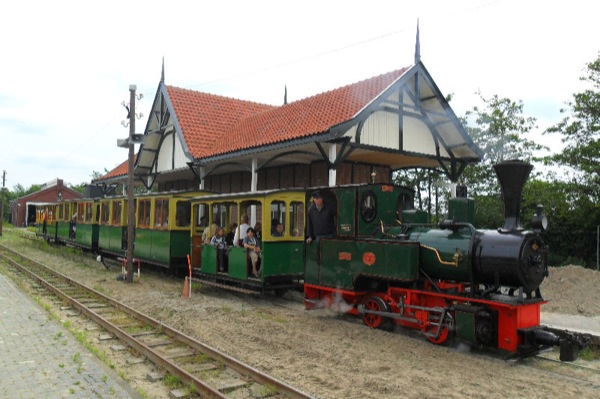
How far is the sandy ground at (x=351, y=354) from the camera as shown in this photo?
527 cm

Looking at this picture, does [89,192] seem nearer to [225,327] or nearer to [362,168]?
[362,168]

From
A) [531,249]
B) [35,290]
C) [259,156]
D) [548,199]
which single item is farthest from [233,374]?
[548,199]

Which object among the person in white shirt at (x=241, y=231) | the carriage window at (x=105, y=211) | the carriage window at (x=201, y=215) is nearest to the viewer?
the person in white shirt at (x=241, y=231)

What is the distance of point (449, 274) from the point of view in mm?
6988

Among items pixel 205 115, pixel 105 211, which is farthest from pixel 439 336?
pixel 205 115

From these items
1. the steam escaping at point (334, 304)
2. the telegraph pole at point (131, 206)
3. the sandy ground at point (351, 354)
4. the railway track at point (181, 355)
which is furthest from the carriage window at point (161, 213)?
the steam escaping at point (334, 304)

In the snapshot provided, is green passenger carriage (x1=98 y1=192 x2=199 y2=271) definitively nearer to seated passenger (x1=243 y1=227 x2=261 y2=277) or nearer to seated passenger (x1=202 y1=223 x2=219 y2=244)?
seated passenger (x1=202 y1=223 x2=219 y2=244)

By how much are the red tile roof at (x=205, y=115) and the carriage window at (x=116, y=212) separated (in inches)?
124

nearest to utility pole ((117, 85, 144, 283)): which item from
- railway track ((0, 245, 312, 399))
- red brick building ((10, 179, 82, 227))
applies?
→ railway track ((0, 245, 312, 399))

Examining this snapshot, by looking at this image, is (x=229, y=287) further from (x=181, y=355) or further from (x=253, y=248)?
(x=181, y=355)

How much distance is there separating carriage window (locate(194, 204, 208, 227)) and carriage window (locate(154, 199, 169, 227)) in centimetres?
130

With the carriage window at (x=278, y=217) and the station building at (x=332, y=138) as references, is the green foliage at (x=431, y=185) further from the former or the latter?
the carriage window at (x=278, y=217)

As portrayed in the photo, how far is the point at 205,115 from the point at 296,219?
11696 millimetres

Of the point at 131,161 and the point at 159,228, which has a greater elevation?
the point at 131,161
